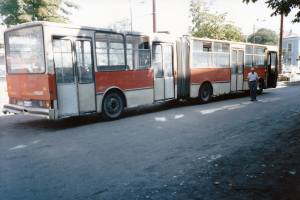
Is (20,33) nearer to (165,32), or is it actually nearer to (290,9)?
(165,32)

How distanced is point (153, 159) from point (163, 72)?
7820 mm

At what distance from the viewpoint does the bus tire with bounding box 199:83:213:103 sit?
16.3 m

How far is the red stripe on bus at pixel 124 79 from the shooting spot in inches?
445

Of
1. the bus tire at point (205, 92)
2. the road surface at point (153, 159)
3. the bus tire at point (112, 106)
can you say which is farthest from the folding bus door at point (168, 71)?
the road surface at point (153, 159)

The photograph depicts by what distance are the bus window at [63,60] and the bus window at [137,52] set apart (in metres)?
2.64

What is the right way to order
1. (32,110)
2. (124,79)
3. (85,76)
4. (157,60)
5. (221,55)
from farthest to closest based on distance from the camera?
(221,55) < (157,60) < (124,79) < (85,76) < (32,110)

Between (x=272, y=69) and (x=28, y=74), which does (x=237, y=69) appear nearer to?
(x=272, y=69)

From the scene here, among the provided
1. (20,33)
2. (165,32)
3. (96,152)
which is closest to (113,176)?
(96,152)

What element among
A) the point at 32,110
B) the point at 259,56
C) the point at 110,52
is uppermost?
the point at 110,52

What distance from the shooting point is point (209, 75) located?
1672 cm

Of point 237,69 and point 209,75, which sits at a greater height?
point 237,69

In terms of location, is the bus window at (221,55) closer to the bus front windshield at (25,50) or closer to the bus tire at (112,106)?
the bus tire at (112,106)

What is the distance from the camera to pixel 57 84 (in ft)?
32.6

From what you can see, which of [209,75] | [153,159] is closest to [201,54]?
[209,75]
